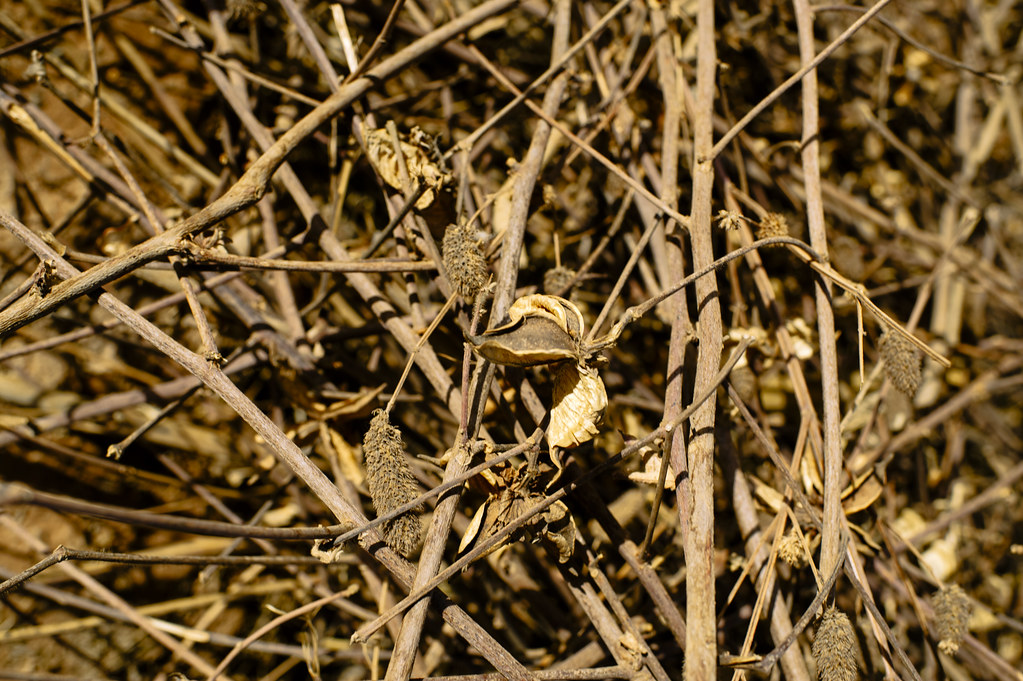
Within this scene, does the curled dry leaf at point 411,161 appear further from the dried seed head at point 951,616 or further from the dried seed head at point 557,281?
the dried seed head at point 951,616

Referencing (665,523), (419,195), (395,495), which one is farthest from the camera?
(665,523)

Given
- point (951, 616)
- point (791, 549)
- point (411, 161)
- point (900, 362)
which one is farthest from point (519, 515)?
point (951, 616)

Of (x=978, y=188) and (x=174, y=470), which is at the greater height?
(x=174, y=470)

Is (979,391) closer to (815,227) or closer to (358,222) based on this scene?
(815,227)

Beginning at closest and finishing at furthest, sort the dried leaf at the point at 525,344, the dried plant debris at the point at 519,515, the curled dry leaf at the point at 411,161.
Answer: the dried leaf at the point at 525,344
the dried plant debris at the point at 519,515
the curled dry leaf at the point at 411,161

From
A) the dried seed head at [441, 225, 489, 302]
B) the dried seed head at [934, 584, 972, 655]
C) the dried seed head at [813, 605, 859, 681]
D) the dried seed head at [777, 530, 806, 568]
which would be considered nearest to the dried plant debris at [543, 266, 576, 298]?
the dried seed head at [441, 225, 489, 302]

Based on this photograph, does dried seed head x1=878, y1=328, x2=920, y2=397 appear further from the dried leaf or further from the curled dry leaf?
the curled dry leaf

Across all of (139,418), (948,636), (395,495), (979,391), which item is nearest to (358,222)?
(139,418)

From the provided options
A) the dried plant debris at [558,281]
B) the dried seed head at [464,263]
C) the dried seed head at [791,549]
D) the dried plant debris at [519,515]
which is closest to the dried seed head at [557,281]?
the dried plant debris at [558,281]

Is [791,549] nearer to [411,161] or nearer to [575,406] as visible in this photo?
[575,406]
